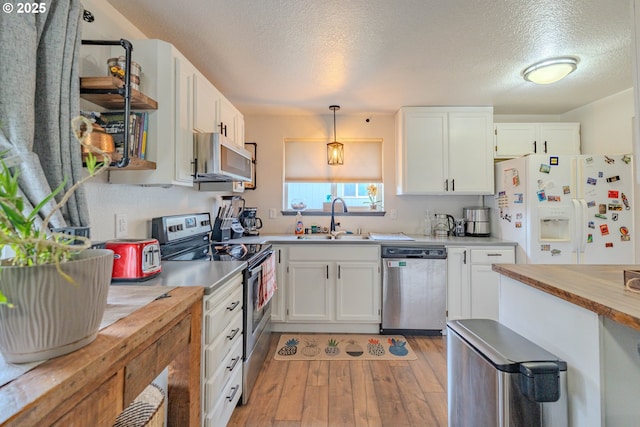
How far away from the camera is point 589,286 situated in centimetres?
102

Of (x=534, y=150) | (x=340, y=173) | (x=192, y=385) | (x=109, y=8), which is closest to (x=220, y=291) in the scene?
(x=192, y=385)

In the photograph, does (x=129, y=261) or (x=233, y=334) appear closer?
(x=129, y=261)

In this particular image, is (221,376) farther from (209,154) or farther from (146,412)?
(209,154)

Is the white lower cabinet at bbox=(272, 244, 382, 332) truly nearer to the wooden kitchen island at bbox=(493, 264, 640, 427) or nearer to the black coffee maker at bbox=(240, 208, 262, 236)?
the black coffee maker at bbox=(240, 208, 262, 236)

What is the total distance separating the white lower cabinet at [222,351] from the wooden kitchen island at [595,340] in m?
1.39

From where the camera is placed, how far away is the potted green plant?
0.52 m

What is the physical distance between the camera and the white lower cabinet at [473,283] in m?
2.66

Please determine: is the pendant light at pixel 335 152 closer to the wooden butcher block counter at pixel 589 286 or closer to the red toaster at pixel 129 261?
the wooden butcher block counter at pixel 589 286

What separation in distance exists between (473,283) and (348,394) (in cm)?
163

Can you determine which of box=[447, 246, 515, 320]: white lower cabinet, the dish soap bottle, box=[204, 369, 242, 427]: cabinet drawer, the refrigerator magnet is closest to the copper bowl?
box=[204, 369, 242, 427]: cabinet drawer

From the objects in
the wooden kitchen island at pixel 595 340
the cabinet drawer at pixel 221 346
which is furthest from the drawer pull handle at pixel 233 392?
the wooden kitchen island at pixel 595 340

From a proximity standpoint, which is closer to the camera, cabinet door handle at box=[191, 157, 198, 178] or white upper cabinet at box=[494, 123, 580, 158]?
cabinet door handle at box=[191, 157, 198, 178]

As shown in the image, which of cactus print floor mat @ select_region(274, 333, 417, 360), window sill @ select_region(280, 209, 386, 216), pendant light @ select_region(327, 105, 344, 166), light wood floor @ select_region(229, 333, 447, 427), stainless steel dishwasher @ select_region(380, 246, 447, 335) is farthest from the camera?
window sill @ select_region(280, 209, 386, 216)

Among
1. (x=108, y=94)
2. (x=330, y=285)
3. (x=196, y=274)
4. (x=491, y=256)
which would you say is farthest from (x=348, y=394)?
(x=108, y=94)
